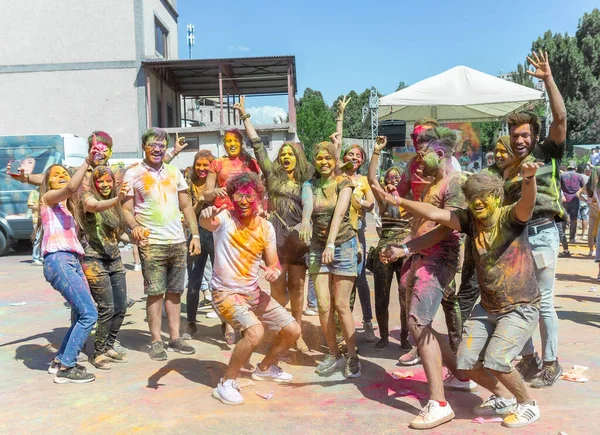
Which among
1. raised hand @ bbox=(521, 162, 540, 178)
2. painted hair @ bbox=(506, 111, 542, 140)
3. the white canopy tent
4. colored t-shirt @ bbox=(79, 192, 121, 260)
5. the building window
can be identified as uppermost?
the building window

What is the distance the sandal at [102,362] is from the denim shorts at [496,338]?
303 cm

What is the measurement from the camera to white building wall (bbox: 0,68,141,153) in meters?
22.4

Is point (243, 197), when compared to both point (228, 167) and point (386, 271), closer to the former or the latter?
point (228, 167)

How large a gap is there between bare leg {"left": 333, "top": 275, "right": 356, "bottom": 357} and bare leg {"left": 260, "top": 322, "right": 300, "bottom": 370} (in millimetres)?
399

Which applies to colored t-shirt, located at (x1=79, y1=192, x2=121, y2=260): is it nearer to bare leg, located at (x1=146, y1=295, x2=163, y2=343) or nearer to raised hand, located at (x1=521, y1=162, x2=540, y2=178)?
bare leg, located at (x1=146, y1=295, x2=163, y2=343)

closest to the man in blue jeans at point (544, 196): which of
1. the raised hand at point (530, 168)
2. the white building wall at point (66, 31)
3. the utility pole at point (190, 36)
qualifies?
the raised hand at point (530, 168)

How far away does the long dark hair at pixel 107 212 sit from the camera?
4.75 m

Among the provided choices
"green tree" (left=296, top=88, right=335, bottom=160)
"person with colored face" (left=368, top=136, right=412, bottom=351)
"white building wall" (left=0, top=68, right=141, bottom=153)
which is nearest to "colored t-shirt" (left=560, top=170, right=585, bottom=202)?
"person with colored face" (left=368, top=136, right=412, bottom=351)

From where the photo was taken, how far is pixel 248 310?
3994 millimetres

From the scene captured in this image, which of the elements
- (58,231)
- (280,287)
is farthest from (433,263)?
(58,231)

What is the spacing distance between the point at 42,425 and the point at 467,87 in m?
10.3

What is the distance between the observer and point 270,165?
5.24 meters

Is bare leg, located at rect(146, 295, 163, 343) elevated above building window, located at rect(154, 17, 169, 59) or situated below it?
below

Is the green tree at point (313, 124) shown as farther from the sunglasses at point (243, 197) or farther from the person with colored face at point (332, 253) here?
the sunglasses at point (243, 197)
